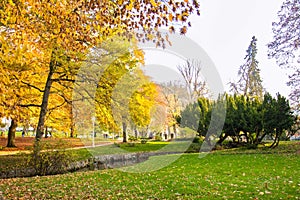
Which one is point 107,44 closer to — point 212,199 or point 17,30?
point 17,30

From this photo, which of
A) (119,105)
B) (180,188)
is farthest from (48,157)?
(180,188)

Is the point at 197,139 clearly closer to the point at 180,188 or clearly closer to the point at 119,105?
the point at 119,105

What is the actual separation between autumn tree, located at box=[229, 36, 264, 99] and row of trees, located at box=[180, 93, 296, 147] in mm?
17895

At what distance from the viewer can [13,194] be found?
5.96m

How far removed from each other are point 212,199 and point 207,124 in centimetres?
1451

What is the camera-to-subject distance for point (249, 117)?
1603 cm

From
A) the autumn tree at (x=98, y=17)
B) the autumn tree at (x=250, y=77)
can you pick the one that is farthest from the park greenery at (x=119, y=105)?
the autumn tree at (x=250, y=77)

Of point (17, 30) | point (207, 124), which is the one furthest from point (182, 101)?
point (17, 30)

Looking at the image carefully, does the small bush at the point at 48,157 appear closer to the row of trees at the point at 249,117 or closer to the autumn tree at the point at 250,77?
the row of trees at the point at 249,117

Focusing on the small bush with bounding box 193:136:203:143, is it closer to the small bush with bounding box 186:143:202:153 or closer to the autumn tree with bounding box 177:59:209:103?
the small bush with bounding box 186:143:202:153

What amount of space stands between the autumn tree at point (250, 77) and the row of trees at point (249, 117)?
17895mm

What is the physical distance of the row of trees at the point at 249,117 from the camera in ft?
49.1

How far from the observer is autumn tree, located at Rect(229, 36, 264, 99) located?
120 ft

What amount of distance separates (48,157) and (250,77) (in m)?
32.6
